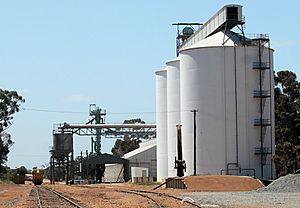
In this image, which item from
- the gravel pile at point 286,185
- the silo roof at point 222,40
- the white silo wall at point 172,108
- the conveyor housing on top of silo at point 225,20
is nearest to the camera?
the gravel pile at point 286,185

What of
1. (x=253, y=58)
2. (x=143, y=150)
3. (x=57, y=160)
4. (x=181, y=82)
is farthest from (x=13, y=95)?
(x=253, y=58)

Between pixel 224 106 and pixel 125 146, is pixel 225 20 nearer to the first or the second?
pixel 224 106

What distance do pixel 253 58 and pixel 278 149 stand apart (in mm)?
13333

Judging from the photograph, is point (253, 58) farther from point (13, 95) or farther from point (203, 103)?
point (13, 95)


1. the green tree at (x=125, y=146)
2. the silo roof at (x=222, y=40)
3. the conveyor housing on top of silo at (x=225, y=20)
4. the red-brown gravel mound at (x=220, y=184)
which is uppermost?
the conveyor housing on top of silo at (x=225, y=20)

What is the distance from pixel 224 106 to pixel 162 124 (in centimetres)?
1721

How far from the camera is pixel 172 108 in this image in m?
90.8

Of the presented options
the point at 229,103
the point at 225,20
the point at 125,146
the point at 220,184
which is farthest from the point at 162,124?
the point at 125,146

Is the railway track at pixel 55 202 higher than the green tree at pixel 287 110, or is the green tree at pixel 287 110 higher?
the green tree at pixel 287 110

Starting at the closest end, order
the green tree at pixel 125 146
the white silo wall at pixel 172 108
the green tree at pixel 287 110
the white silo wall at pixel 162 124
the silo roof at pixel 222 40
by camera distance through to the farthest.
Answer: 1. the silo roof at pixel 222 40
2. the white silo wall at pixel 172 108
3. the white silo wall at pixel 162 124
4. the green tree at pixel 287 110
5. the green tree at pixel 125 146

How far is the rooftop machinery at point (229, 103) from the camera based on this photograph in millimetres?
80625

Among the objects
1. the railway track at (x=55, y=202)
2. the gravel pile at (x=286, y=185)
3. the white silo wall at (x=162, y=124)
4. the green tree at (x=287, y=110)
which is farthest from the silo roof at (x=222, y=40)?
the railway track at (x=55, y=202)

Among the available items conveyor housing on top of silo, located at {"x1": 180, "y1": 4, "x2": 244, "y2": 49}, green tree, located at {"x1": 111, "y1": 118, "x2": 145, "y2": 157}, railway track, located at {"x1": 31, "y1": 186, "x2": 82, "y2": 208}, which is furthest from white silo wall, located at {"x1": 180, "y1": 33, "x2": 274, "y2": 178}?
green tree, located at {"x1": 111, "y1": 118, "x2": 145, "y2": 157}

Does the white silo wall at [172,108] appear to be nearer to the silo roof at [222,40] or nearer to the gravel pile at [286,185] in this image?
the silo roof at [222,40]
